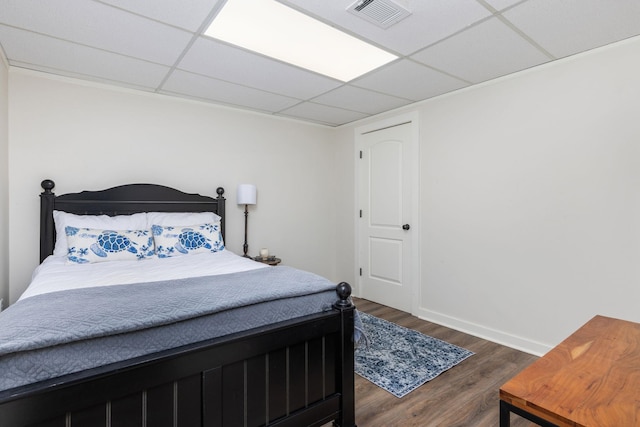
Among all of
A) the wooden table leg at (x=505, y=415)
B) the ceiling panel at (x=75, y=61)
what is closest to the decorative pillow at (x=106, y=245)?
the ceiling panel at (x=75, y=61)

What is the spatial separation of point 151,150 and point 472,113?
10.3 feet

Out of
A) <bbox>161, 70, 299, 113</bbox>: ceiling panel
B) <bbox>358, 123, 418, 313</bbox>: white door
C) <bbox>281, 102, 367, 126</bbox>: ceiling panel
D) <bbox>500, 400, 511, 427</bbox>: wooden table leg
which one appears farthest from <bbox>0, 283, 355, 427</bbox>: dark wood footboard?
<bbox>281, 102, 367, 126</bbox>: ceiling panel

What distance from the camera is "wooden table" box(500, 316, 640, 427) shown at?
2.89 ft

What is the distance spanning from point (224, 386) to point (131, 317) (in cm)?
47

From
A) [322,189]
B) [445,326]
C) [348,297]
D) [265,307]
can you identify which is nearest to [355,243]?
[322,189]

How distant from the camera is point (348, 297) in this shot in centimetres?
175

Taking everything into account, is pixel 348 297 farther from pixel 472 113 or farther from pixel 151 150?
pixel 151 150

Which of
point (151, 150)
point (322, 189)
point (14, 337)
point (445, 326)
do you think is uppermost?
point (151, 150)

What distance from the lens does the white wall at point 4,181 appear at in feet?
8.01

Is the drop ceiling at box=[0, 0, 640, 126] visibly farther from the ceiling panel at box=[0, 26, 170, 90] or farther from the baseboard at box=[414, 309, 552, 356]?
the baseboard at box=[414, 309, 552, 356]

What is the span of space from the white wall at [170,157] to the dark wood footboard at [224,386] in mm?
2335

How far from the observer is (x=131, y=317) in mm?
1206

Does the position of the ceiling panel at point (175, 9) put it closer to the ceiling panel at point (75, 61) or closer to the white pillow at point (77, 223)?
the ceiling panel at point (75, 61)

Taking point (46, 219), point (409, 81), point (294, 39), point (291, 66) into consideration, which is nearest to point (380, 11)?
point (294, 39)
